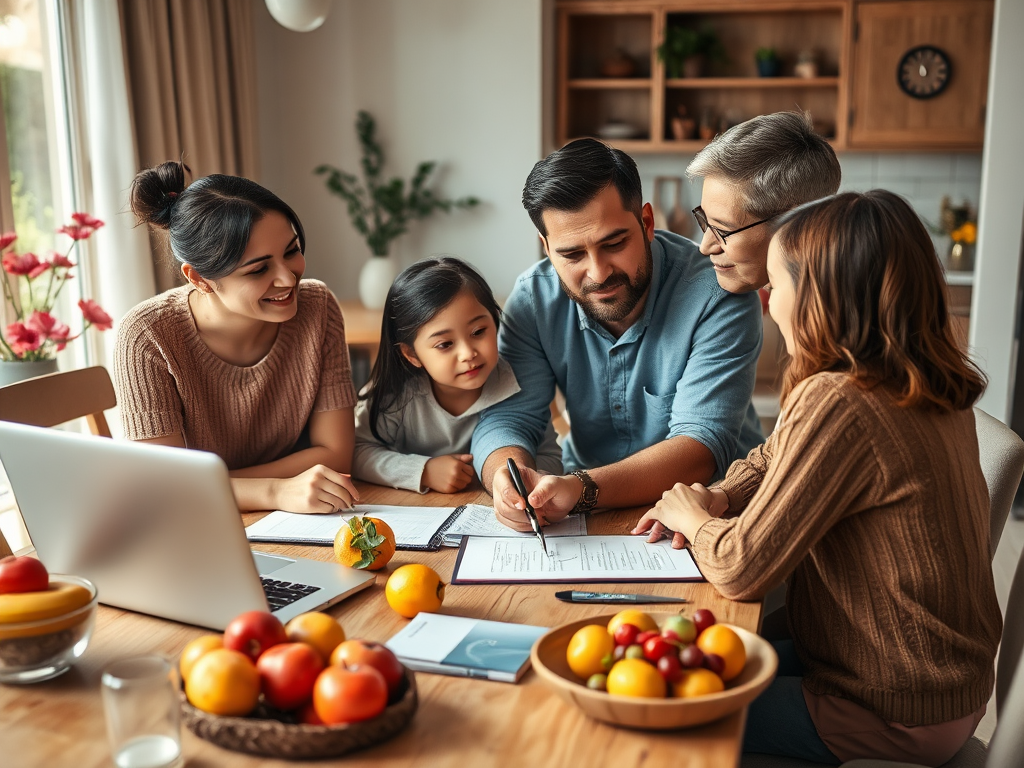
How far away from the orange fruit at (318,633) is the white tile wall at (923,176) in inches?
169

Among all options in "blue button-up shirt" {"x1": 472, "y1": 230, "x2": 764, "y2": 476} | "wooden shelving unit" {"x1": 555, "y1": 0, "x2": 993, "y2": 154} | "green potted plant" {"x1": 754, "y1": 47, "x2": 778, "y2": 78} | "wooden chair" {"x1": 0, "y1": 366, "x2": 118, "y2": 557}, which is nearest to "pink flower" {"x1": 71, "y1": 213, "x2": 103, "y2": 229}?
"wooden chair" {"x1": 0, "y1": 366, "x2": 118, "y2": 557}

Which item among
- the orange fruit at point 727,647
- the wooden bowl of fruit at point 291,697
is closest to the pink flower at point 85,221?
the wooden bowl of fruit at point 291,697

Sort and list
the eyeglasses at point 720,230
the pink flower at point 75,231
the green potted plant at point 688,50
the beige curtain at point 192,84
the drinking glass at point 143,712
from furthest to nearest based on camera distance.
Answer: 1. the green potted plant at point 688,50
2. the beige curtain at point 192,84
3. the pink flower at point 75,231
4. the eyeglasses at point 720,230
5. the drinking glass at point 143,712

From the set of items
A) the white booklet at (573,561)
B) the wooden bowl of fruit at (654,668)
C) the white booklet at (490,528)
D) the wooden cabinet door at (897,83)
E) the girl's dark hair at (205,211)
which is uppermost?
the wooden cabinet door at (897,83)

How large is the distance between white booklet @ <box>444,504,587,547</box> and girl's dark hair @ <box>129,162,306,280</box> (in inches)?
24.3

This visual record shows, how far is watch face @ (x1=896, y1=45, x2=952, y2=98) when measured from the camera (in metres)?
4.50

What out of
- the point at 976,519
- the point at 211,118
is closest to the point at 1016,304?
the point at 976,519

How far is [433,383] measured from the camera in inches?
75.9

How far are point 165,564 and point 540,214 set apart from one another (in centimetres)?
99

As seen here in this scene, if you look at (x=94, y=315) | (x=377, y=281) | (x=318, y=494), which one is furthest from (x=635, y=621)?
(x=377, y=281)

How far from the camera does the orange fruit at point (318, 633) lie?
932 millimetres

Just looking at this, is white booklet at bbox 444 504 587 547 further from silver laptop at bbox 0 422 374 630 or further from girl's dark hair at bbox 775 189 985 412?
girl's dark hair at bbox 775 189 985 412

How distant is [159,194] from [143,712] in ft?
3.90

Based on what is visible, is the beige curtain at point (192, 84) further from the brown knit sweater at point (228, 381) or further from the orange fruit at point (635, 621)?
the orange fruit at point (635, 621)
